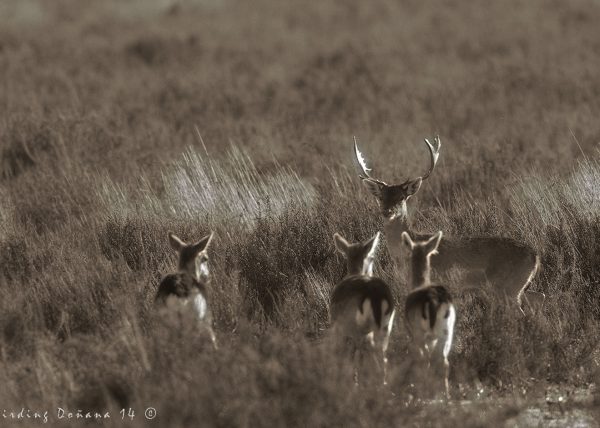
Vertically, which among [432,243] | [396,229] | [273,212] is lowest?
[273,212]

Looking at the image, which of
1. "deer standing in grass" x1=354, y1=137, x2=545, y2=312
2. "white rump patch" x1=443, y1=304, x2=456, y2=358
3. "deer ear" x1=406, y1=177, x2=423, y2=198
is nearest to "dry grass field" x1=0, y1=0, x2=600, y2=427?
"deer standing in grass" x1=354, y1=137, x2=545, y2=312

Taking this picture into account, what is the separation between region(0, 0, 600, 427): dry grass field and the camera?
6.23 m

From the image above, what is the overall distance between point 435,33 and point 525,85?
7508 mm

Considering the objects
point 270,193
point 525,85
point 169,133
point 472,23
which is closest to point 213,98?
point 169,133

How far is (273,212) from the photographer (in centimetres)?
1020

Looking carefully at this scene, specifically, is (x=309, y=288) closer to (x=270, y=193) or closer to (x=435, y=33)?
→ (x=270, y=193)

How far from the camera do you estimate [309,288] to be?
852 centimetres

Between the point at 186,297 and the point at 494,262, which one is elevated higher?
the point at 186,297

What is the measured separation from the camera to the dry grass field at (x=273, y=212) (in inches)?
245

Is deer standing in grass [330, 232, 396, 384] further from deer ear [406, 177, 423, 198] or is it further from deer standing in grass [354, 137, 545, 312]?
deer ear [406, 177, 423, 198]

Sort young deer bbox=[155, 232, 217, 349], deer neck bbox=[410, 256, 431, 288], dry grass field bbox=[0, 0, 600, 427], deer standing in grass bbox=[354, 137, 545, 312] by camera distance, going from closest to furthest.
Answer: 1. dry grass field bbox=[0, 0, 600, 427]
2. young deer bbox=[155, 232, 217, 349]
3. deer neck bbox=[410, 256, 431, 288]
4. deer standing in grass bbox=[354, 137, 545, 312]

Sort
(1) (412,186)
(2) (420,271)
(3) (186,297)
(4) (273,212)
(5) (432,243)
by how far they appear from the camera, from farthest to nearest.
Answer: (4) (273,212)
(1) (412,186)
(5) (432,243)
(2) (420,271)
(3) (186,297)

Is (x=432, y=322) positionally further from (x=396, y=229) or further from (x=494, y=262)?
(x=396, y=229)

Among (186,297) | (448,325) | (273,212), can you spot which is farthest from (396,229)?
(186,297)
